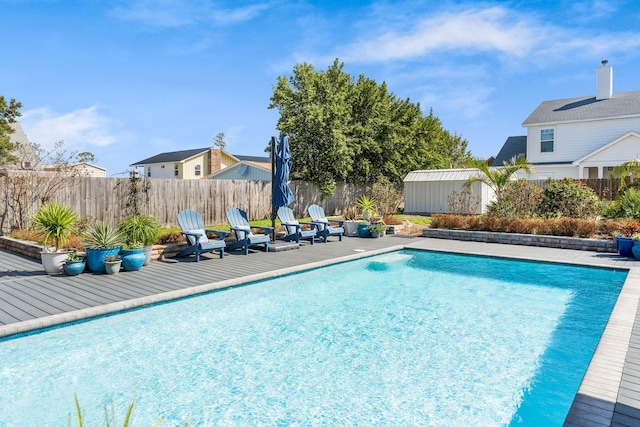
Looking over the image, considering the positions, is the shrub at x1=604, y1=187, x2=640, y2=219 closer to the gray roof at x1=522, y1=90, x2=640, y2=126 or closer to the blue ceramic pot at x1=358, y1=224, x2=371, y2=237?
the blue ceramic pot at x1=358, y1=224, x2=371, y2=237

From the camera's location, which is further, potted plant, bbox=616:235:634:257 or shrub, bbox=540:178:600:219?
shrub, bbox=540:178:600:219

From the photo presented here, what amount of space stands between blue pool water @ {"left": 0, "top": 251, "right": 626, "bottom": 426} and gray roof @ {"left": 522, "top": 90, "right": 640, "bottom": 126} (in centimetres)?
1889

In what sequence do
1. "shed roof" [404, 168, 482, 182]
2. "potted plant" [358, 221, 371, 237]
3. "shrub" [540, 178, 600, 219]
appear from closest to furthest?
"shrub" [540, 178, 600, 219] < "potted plant" [358, 221, 371, 237] < "shed roof" [404, 168, 482, 182]

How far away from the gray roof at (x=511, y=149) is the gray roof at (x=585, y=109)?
2.24 meters

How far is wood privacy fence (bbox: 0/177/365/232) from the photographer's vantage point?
38.0 feet

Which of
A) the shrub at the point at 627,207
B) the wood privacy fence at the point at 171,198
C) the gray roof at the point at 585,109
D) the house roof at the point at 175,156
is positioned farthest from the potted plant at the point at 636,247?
the house roof at the point at 175,156

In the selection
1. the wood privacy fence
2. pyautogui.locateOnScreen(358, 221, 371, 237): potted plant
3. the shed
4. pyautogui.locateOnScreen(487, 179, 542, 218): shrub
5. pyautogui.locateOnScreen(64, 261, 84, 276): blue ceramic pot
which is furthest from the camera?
the shed

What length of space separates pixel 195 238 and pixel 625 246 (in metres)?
9.98

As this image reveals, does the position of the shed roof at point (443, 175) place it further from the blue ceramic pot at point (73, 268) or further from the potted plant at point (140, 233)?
the blue ceramic pot at point (73, 268)

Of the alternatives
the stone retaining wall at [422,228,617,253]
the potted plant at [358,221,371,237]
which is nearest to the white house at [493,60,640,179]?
the stone retaining wall at [422,228,617,253]

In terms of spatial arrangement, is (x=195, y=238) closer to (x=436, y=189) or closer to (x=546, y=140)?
(x=436, y=189)

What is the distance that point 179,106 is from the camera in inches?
746

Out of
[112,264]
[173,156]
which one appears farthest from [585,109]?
[173,156]

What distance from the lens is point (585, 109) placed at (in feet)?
74.1
